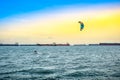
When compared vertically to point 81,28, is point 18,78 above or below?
below

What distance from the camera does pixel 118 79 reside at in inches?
1000

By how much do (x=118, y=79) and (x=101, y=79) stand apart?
1.95 meters

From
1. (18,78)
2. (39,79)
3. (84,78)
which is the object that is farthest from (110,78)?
(18,78)

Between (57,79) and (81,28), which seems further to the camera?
(81,28)

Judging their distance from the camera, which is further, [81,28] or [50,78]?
[81,28]

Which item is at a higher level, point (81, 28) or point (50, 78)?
point (81, 28)

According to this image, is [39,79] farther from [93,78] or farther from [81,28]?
[81,28]

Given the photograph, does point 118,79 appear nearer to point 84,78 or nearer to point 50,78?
point 84,78

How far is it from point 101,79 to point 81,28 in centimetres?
716

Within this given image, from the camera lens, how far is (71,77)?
27156 mm

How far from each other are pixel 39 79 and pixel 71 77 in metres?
4.12

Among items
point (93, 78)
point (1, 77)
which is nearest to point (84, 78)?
point (93, 78)

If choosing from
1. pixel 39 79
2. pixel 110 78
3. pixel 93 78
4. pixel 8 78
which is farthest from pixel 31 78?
pixel 110 78

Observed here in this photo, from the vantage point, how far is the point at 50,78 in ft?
86.1
